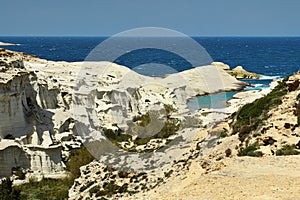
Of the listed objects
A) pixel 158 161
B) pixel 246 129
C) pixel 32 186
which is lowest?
pixel 32 186

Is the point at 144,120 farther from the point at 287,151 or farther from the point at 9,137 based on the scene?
the point at 287,151

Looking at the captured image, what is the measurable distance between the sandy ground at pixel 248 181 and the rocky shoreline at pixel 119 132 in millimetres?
218

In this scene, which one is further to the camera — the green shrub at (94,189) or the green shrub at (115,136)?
the green shrub at (115,136)

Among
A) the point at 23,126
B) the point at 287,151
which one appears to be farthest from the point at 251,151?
the point at 23,126

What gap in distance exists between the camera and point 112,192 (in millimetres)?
18203

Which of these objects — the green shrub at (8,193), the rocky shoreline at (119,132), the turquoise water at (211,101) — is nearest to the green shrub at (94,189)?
the rocky shoreline at (119,132)

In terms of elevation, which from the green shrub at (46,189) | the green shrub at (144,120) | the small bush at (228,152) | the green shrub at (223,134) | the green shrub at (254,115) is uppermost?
the green shrub at (254,115)

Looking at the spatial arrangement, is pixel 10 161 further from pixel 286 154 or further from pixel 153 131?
pixel 286 154

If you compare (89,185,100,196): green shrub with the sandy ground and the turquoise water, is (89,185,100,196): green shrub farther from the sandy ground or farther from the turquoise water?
the turquoise water

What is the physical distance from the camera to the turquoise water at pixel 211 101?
5206 centimetres

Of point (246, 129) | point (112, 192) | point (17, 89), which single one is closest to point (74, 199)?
point (112, 192)

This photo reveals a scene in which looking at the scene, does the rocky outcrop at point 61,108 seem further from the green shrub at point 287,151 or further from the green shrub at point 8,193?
the green shrub at point 287,151

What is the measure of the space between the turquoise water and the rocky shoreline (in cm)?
895

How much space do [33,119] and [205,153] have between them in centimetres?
1219
